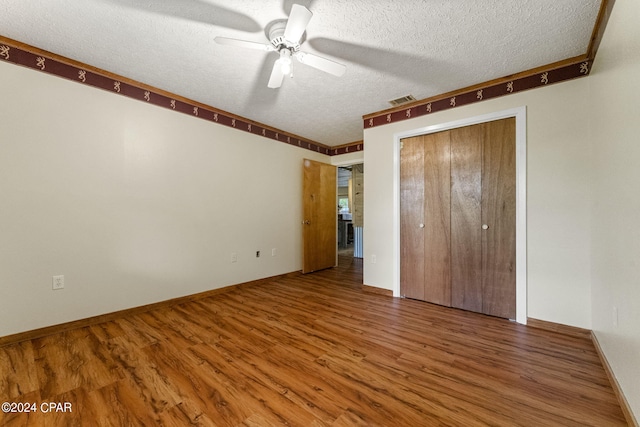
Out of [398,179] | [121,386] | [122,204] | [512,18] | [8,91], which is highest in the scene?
[512,18]

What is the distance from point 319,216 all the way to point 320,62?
305 centimetres

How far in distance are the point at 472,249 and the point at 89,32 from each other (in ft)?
12.7

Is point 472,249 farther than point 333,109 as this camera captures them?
No

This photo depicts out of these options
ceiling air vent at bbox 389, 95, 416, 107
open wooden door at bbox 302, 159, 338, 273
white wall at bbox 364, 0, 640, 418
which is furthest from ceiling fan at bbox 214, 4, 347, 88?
open wooden door at bbox 302, 159, 338, 273

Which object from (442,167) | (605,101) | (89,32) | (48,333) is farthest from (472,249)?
(48,333)

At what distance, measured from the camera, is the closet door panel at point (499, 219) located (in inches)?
95.8

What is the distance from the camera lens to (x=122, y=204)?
2.52m

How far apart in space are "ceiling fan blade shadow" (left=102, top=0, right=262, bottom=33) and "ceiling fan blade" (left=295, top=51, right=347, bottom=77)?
15.2 inches

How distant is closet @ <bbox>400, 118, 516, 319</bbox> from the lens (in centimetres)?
247

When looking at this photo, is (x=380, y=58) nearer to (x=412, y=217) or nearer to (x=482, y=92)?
(x=482, y=92)

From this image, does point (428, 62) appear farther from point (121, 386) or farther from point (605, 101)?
point (121, 386)

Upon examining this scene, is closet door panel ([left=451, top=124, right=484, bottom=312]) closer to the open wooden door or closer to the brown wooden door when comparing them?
the brown wooden door

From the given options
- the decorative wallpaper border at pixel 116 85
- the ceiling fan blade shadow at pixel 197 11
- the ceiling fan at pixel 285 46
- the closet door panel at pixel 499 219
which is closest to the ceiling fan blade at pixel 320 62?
the ceiling fan at pixel 285 46

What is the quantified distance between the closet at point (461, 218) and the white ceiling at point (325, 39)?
2.11 feet
